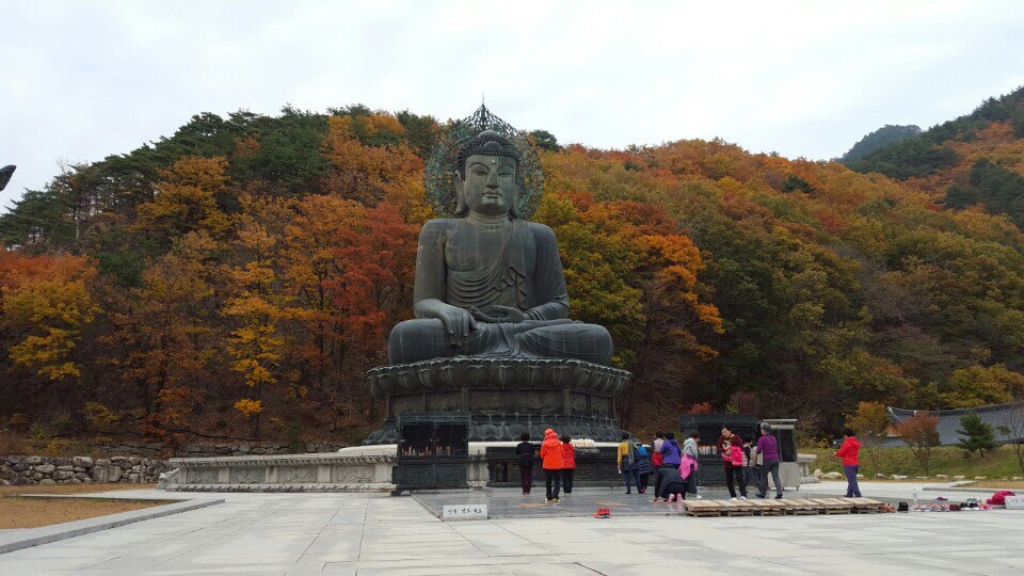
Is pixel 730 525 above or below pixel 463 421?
below

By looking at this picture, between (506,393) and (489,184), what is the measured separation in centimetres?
472

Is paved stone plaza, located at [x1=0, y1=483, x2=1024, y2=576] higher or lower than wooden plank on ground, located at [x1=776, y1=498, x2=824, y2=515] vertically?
lower

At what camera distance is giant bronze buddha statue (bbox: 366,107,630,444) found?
54.3 ft

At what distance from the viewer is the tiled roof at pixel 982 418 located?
23422 millimetres

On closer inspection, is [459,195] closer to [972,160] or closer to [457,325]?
[457,325]

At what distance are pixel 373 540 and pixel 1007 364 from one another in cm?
3204

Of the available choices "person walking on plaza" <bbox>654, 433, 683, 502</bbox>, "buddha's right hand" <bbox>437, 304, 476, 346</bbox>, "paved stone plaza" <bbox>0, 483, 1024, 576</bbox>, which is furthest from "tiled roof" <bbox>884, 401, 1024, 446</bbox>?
"paved stone plaza" <bbox>0, 483, 1024, 576</bbox>

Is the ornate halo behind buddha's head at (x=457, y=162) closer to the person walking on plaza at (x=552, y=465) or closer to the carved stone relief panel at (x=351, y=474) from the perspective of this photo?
the carved stone relief panel at (x=351, y=474)

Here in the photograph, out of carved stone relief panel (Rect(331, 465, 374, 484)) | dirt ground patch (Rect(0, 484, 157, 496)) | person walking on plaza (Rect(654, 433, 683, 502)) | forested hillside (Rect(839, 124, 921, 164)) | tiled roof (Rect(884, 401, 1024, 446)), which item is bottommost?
dirt ground patch (Rect(0, 484, 157, 496))

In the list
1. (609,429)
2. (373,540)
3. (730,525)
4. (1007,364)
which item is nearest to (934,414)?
(1007,364)

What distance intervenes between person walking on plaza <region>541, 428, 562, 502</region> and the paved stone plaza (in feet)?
6.43

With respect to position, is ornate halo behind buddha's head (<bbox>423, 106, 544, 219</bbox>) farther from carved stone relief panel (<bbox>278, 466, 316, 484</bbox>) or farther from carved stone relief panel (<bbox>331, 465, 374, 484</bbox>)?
carved stone relief panel (<bbox>331, 465, 374, 484</bbox>)

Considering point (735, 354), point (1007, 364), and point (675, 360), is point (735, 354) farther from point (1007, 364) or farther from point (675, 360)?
point (1007, 364)

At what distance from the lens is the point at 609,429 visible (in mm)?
17312
